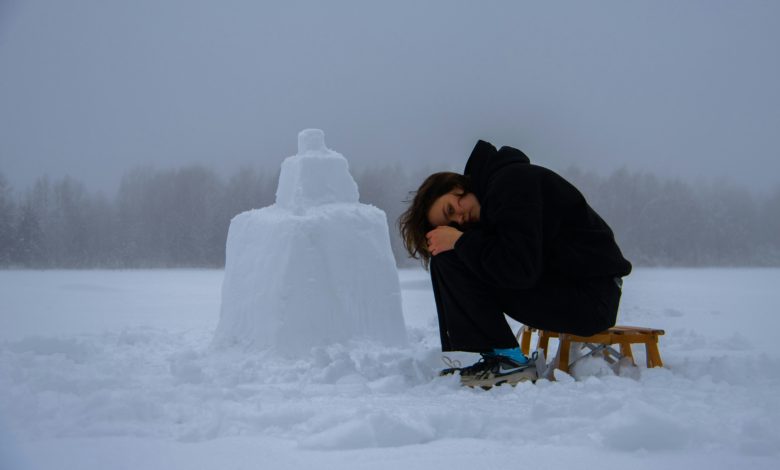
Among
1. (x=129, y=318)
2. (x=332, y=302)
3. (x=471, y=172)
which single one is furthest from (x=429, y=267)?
(x=129, y=318)

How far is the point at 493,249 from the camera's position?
220 centimetres

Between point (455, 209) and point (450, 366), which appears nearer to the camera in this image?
point (455, 209)

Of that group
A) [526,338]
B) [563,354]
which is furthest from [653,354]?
[526,338]

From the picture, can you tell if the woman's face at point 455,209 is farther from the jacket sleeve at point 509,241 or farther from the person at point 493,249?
the jacket sleeve at point 509,241

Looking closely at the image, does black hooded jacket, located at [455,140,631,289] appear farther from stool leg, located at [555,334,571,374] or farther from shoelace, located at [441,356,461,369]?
shoelace, located at [441,356,461,369]

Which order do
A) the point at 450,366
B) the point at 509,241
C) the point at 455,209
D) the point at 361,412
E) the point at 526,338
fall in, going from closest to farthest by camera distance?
the point at 361,412 → the point at 509,241 → the point at 455,209 → the point at 450,366 → the point at 526,338

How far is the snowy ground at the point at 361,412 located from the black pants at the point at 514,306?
0.68ft

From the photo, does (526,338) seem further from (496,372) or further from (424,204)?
(424,204)

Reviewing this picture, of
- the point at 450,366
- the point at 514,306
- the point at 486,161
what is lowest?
the point at 450,366

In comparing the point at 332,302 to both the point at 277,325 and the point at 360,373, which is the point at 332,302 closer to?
the point at 277,325

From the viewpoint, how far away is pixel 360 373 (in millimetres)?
2691

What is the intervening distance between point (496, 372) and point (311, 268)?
1489 mm

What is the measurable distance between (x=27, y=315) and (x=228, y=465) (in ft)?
14.9

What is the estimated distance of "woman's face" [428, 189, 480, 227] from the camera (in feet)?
8.03
